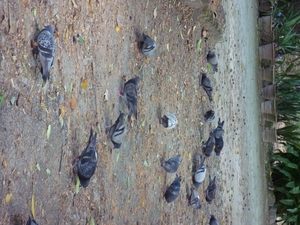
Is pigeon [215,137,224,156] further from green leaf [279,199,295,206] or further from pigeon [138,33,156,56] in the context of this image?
green leaf [279,199,295,206]

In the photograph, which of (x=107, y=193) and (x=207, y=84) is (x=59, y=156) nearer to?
(x=107, y=193)

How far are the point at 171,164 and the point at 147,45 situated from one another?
64 cm

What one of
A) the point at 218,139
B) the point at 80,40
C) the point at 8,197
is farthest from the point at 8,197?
the point at 218,139

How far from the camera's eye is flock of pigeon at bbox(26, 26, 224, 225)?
4.11 feet

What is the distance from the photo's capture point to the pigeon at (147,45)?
1819 millimetres

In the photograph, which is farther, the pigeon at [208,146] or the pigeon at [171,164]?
the pigeon at [208,146]

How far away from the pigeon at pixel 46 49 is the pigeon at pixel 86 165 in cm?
32

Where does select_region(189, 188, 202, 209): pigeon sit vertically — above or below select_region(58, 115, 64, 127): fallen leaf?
below

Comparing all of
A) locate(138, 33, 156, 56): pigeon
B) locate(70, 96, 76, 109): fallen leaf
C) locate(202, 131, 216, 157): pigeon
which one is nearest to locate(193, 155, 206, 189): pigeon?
locate(202, 131, 216, 157): pigeon

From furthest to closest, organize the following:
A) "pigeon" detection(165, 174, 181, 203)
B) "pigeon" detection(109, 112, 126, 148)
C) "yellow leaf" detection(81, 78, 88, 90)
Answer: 1. "pigeon" detection(165, 174, 181, 203)
2. "pigeon" detection(109, 112, 126, 148)
3. "yellow leaf" detection(81, 78, 88, 90)

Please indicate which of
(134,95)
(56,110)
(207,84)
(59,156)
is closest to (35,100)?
(56,110)

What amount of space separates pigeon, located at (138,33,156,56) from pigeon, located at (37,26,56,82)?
63 centimetres

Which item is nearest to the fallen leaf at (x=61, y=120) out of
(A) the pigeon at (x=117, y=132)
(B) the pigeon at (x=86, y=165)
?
(B) the pigeon at (x=86, y=165)

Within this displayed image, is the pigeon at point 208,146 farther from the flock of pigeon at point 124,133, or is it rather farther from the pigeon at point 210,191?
the pigeon at point 210,191
